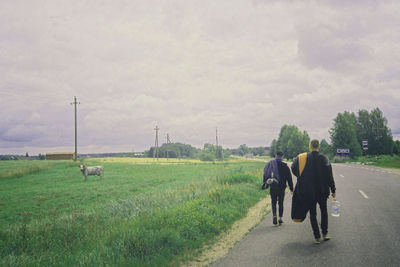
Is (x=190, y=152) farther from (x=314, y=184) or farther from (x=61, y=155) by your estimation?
(x=314, y=184)

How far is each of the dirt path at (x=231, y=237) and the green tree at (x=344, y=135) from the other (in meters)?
65.0

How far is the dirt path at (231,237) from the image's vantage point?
203 inches

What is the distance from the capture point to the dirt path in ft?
16.9

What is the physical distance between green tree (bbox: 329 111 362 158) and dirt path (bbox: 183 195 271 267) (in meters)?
65.0

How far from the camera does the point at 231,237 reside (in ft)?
21.3

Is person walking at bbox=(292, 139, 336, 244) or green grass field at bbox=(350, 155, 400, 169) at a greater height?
person walking at bbox=(292, 139, 336, 244)

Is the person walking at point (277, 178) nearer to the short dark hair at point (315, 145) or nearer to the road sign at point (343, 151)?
the short dark hair at point (315, 145)

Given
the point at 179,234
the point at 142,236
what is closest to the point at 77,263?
the point at 142,236

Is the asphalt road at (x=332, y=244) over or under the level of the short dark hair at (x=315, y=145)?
under

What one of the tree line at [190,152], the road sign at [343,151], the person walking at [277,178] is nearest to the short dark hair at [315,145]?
the person walking at [277,178]

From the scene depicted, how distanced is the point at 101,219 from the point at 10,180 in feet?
76.3

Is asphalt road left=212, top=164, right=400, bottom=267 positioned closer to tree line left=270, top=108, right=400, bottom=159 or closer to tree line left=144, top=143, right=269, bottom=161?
tree line left=270, top=108, right=400, bottom=159

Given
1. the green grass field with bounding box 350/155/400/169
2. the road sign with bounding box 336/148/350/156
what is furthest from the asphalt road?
the road sign with bounding box 336/148/350/156

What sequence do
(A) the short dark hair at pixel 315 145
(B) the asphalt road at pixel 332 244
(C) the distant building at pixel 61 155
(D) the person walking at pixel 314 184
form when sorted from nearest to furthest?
(B) the asphalt road at pixel 332 244 < (D) the person walking at pixel 314 184 < (A) the short dark hair at pixel 315 145 < (C) the distant building at pixel 61 155
